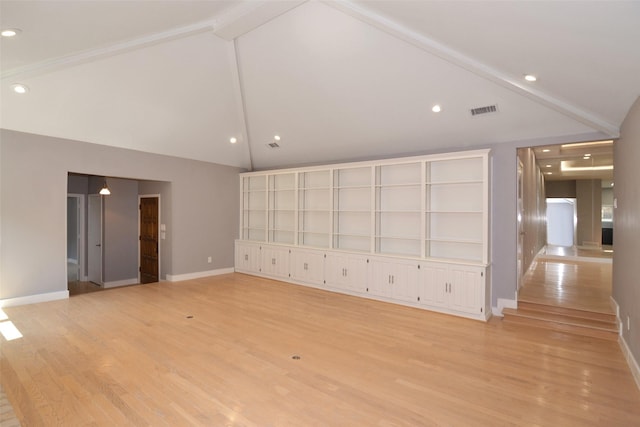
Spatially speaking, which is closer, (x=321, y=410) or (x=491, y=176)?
(x=321, y=410)

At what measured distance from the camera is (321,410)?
A: 270 centimetres

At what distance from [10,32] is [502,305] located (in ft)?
22.7

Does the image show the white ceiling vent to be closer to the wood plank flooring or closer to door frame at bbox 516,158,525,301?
door frame at bbox 516,158,525,301

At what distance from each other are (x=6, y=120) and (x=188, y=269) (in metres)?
4.16

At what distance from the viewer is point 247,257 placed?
8430 mm

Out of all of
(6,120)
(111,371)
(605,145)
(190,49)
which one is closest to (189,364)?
(111,371)

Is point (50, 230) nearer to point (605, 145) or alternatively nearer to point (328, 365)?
point (328, 365)

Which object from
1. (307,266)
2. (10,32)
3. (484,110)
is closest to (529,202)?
(484,110)

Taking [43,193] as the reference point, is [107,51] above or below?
above

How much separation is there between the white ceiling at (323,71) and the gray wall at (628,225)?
309mm

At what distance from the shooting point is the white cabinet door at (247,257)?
26.9 ft

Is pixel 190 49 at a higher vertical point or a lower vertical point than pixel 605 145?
higher

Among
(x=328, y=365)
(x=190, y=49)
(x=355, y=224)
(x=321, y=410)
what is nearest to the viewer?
(x=321, y=410)

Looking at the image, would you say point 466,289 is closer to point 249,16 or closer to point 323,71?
point 323,71
